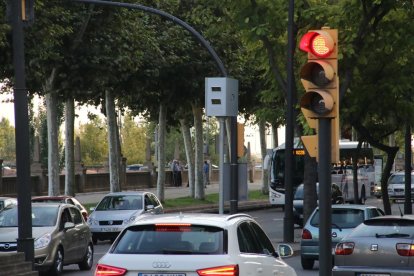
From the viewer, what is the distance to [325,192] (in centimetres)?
1207

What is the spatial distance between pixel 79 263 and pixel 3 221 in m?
1.91

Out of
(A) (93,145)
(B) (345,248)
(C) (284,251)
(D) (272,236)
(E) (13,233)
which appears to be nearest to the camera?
(C) (284,251)

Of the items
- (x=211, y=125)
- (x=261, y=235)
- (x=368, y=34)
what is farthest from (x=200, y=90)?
(x=211, y=125)

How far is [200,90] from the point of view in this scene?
49.6 m

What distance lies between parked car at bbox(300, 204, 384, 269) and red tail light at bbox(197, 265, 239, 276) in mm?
11870

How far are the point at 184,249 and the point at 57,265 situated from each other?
11.4 metres

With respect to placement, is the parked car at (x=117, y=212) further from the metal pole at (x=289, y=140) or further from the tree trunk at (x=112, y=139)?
the tree trunk at (x=112, y=139)

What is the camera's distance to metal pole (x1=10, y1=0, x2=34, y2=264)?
20.4m

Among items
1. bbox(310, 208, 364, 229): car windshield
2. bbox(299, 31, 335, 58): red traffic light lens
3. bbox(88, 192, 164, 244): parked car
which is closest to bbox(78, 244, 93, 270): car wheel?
bbox(310, 208, 364, 229): car windshield

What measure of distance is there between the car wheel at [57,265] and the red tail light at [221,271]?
11.4m

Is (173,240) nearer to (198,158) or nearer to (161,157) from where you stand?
(161,157)

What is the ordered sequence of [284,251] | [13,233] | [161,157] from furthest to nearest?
[161,157] < [13,233] < [284,251]

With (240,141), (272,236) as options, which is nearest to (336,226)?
(240,141)

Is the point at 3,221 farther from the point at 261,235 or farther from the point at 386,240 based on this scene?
the point at 261,235
